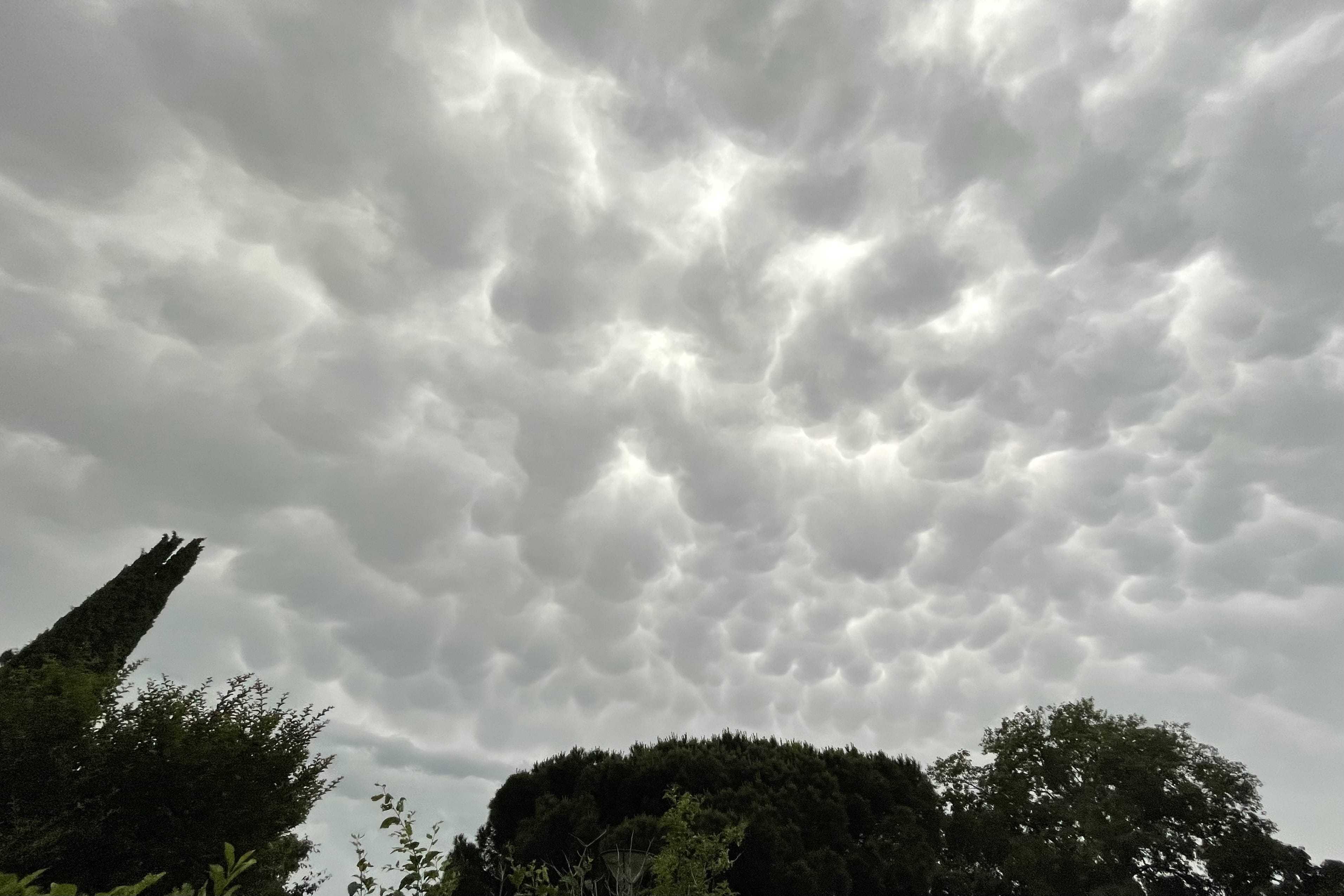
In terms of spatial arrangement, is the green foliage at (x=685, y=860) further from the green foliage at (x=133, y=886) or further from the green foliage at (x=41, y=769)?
the green foliage at (x=41, y=769)

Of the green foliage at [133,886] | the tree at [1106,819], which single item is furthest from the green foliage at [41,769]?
the tree at [1106,819]

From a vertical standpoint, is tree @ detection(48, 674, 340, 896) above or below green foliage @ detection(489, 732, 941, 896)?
below

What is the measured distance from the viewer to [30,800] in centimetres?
1689

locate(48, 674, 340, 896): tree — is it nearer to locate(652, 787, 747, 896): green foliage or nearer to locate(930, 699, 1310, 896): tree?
locate(652, 787, 747, 896): green foliage

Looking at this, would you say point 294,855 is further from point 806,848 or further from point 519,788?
point 806,848

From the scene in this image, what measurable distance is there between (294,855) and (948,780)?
3024cm

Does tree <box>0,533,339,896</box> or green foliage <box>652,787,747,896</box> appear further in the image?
tree <box>0,533,339,896</box>

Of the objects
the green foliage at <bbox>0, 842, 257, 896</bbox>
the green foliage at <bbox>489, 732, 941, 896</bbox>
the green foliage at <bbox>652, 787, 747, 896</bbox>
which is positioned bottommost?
the green foliage at <bbox>0, 842, 257, 896</bbox>

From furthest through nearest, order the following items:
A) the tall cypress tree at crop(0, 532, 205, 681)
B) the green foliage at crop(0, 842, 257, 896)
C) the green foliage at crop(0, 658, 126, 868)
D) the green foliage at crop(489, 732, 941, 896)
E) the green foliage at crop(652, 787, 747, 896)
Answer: the tall cypress tree at crop(0, 532, 205, 681) < the green foliage at crop(489, 732, 941, 896) < the green foliage at crop(0, 658, 126, 868) < the green foliage at crop(652, 787, 747, 896) < the green foliage at crop(0, 842, 257, 896)

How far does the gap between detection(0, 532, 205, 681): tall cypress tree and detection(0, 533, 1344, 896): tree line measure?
0.31 feet

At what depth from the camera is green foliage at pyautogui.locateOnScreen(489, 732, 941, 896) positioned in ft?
78.3

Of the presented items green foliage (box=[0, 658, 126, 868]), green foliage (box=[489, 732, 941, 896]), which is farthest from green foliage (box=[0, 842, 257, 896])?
green foliage (box=[489, 732, 941, 896])

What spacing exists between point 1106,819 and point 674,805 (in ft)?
67.5

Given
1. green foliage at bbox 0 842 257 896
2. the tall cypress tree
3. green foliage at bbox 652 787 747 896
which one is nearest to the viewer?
green foliage at bbox 0 842 257 896
